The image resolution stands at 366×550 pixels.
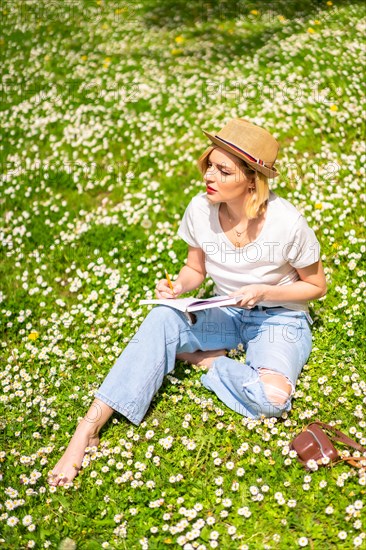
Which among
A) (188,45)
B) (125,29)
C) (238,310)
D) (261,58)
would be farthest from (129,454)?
(125,29)

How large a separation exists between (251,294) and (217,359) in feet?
2.38

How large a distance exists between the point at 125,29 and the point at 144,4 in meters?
1.27

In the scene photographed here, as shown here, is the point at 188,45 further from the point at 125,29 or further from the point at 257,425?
the point at 257,425

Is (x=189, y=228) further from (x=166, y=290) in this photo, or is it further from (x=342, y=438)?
(x=342, y=438)

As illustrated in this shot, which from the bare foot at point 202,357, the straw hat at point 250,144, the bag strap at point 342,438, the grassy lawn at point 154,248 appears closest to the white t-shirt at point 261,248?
the straw hat at point 250,144

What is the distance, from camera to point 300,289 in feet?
14.5

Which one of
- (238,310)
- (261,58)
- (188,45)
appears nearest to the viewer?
(238,310)

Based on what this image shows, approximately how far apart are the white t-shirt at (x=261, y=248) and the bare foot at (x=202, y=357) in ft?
1.72

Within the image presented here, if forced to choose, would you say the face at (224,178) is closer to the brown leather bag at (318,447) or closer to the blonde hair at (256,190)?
the blonde hair at (256,190)

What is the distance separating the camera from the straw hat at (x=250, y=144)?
398cm

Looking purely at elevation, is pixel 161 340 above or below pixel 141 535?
above

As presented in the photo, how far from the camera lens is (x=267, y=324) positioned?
15.1ft

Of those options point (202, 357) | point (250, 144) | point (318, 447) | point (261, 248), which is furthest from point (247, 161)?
point (318, 447)

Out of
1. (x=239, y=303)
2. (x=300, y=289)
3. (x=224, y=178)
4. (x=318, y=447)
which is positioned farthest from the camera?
(x=300, y=289)
